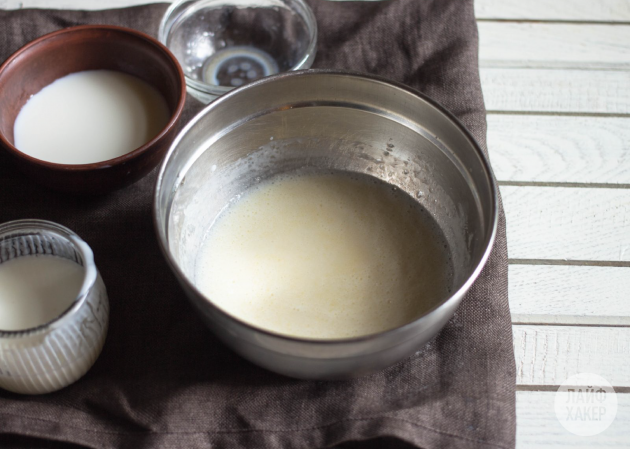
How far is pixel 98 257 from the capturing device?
36.5 inches

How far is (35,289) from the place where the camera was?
2.70 feet

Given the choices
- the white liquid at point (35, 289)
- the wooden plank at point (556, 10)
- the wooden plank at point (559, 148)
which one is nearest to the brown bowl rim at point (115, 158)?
the white liquid at point (35, 289)

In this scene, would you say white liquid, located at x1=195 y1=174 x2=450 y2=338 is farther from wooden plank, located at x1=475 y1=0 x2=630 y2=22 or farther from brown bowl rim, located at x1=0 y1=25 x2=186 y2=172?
wooden plank, located at x1=475 y1=0 x2=630 y2=22

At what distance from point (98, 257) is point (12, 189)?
18cm

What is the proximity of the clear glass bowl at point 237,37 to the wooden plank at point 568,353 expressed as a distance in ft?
1.93

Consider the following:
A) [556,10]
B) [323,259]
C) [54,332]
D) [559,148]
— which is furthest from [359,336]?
[556,10]

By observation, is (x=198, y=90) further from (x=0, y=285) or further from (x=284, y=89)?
(x=0, y=285)

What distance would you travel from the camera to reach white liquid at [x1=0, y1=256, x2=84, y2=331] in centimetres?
80

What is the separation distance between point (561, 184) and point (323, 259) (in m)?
0.44

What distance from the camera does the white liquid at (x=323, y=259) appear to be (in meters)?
0.87

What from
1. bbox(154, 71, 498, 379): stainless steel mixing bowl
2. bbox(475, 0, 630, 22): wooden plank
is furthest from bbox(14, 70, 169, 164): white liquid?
bbox(475, 0, 630, 22): wooden plank

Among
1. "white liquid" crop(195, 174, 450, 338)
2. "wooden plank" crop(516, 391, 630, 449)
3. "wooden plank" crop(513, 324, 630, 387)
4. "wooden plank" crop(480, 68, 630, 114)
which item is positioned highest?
"wooden plank" crop(480, 68, 630, 114)

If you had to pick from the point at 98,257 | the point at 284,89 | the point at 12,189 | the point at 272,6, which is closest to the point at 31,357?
the point at 98,257

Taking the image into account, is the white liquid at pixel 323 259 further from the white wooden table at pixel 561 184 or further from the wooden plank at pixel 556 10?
the wooden plank at pixel 556 10
